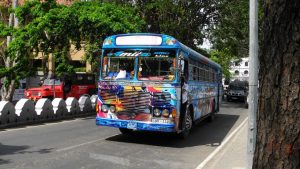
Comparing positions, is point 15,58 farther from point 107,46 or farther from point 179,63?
point 179,63

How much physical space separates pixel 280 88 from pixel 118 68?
9699 millimetres

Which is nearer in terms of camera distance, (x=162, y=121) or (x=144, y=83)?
(x=162, y=121)

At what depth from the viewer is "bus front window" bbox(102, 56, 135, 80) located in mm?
12234

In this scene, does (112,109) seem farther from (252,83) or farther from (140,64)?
(252,83)

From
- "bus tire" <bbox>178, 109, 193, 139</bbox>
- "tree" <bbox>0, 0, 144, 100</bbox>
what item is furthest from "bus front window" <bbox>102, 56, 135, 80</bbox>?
"tree" <bbox>0, 0, 144, 100</bbox>

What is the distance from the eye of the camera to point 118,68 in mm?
12438

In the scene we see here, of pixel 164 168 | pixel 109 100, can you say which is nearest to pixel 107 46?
pixel 109 100

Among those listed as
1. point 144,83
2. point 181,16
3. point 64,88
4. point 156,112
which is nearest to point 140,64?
point 144,83

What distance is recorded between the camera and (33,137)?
506 inches

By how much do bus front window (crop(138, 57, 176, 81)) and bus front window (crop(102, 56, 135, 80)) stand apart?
344 mm

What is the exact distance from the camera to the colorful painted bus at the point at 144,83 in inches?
461

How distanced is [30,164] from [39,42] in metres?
13.3

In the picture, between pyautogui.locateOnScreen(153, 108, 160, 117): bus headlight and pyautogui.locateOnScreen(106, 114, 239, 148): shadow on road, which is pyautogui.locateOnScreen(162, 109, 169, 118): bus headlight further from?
pyautogui.locateOnScreen(106, 114, 239, 148): shadow on road

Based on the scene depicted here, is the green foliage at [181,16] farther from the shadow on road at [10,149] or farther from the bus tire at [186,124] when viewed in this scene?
the shadow on road at [10,149]
